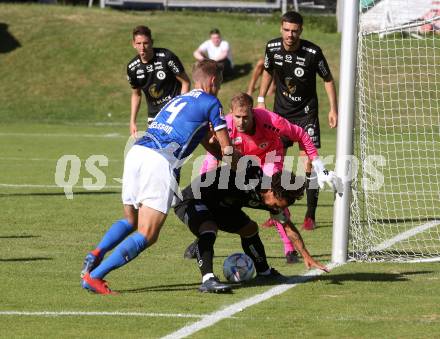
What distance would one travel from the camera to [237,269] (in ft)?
28.7

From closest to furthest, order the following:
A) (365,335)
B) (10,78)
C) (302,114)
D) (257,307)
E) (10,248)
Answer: (365,335) → (257,307) → (10,248) → (302,114) → (10,78)

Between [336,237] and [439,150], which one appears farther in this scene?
[439,150]

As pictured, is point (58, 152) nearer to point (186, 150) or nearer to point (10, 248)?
point (10, 248)

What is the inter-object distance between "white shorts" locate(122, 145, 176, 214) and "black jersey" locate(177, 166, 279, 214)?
Answer: 2.27 feet

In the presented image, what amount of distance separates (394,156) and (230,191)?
1043cm

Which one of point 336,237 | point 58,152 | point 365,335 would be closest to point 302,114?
point 336,237

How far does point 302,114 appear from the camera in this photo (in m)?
12.4

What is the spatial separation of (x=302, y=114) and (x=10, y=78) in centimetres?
2122

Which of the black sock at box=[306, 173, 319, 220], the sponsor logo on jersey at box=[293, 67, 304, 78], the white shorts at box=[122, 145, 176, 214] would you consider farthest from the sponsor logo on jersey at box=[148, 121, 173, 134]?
the sponsor logo on jersey at box=[293, 67, 304, 78]

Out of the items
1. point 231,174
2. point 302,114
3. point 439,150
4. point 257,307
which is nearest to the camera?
point 257,307

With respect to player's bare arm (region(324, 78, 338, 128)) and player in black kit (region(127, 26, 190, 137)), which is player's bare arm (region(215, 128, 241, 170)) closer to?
player's bare arm (region(324, 78, 338, 128))

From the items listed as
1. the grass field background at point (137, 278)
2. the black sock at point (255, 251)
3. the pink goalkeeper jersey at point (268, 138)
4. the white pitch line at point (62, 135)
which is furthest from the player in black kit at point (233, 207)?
the white pitch line at point (62, 135)

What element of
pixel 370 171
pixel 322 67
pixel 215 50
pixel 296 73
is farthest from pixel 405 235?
pixel 215 50

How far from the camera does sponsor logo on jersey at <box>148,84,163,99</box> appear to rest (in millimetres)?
13143
